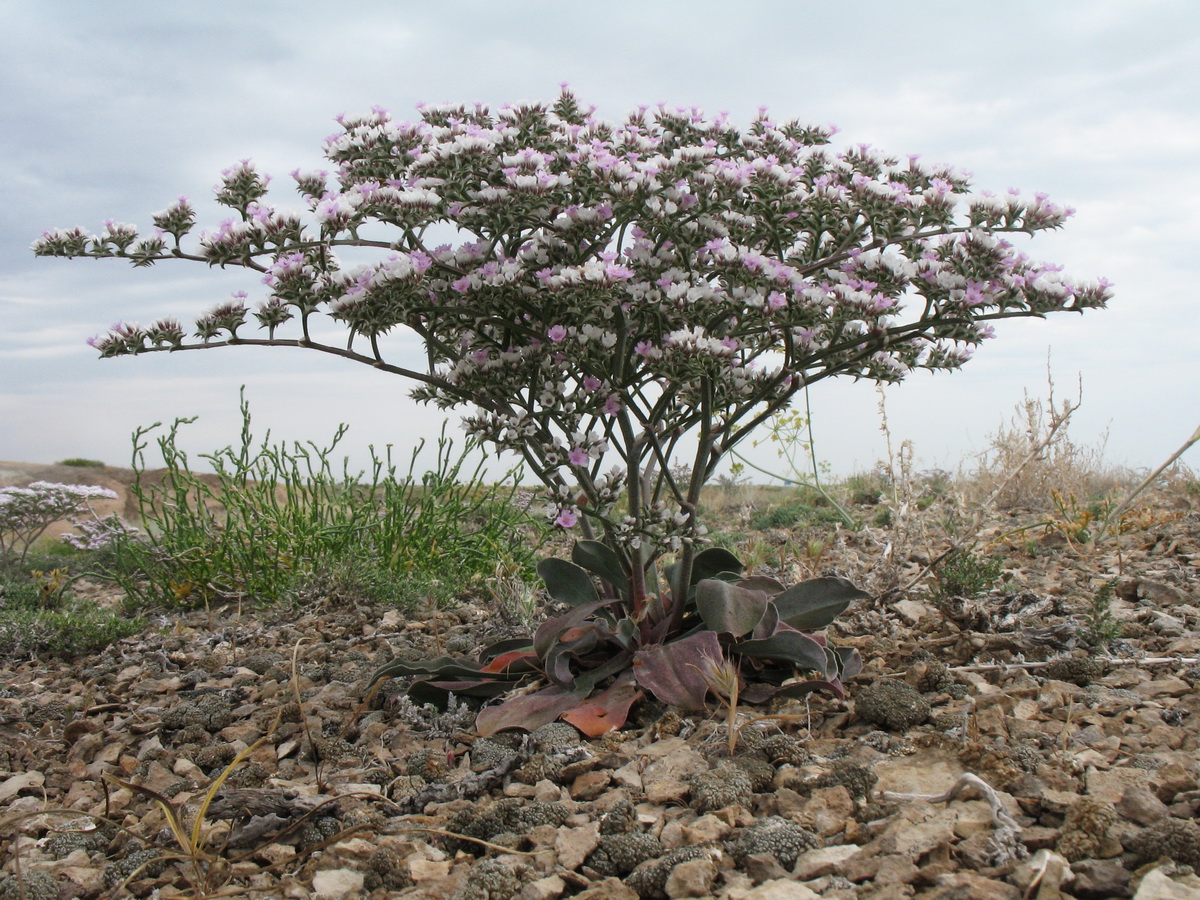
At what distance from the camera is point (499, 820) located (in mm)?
2381

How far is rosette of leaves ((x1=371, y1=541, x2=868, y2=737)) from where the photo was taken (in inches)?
123

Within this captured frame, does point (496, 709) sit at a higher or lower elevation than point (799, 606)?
lower

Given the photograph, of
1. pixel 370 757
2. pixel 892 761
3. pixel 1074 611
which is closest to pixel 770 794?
pixel 892 761

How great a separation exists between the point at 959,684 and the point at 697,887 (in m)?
1.68

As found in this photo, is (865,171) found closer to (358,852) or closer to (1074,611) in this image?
(1074,611)

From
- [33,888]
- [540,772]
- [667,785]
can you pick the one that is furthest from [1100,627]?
[33,888]

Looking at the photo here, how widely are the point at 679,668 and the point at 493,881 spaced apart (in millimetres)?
1246

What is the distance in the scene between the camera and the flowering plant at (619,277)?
3035 mm

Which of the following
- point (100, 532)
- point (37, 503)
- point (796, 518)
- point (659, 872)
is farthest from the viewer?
point (796, 518)

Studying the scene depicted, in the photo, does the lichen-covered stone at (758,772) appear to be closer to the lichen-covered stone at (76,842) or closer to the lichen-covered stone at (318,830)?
the lichen-covered stone at (318,830)

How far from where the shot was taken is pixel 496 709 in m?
3.21

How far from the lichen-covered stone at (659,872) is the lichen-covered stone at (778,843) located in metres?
0.06

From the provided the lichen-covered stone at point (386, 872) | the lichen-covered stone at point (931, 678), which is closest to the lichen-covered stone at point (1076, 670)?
the lichen-covered stone at point (931, 678)

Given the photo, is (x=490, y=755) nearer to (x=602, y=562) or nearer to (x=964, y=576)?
(x=602, y=562)
